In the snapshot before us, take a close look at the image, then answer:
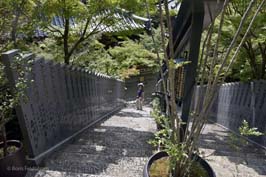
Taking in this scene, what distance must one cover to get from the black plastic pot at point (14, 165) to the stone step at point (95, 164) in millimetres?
321

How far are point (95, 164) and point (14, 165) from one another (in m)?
0.82

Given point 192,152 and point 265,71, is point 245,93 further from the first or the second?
point 192,152

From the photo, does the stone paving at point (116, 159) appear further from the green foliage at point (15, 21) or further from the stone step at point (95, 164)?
the green foliage at point (15, 21)

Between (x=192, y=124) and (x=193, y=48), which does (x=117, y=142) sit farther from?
(x=192, y=124)

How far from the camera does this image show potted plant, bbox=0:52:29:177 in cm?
203

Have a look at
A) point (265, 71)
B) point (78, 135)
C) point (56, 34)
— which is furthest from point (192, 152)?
point (265, 71)

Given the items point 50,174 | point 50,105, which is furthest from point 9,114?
→ point 50,174

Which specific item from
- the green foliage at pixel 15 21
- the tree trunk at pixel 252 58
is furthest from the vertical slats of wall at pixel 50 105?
the tree trunk at pixel 252 58

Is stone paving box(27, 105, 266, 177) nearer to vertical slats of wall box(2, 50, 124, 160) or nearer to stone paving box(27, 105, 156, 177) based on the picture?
stone paving box(27, 105, 156, 177)

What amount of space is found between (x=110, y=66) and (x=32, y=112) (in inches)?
259

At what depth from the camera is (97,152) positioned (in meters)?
3.01

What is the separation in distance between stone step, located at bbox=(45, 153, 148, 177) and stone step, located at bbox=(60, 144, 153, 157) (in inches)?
5.3

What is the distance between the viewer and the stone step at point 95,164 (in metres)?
2.43

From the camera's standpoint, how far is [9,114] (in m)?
2.23
